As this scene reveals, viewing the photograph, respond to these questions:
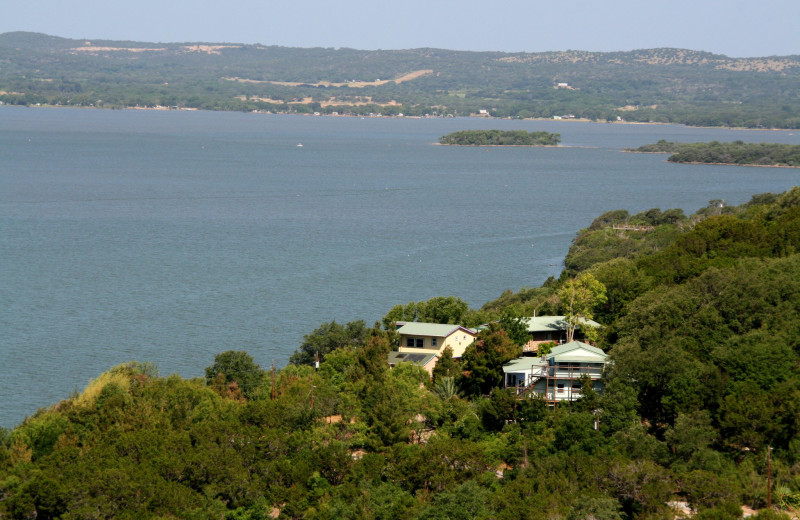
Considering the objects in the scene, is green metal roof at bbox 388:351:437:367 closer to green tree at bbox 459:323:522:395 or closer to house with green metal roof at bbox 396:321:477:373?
house with green metal roof at bbox 396:321:477:373

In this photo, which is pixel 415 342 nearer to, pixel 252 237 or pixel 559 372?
pixel 559 372

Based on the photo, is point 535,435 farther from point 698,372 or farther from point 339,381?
point 339,381

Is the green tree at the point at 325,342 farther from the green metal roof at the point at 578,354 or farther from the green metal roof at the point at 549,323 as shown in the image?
the green metal roof at the point at 578,354

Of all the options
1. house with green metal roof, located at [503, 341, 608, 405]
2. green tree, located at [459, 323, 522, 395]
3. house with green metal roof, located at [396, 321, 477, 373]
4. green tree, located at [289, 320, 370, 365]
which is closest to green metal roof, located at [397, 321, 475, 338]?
house with green metal roof, located at [396, 321, 477, 373]

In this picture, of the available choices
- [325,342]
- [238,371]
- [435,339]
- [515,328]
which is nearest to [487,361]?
[515,328]

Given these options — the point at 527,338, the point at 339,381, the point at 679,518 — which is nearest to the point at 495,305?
the point at 527,338
